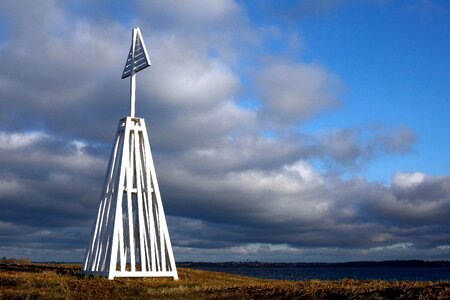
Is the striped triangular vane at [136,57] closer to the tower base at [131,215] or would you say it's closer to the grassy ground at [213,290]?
the tower base at [131,215]

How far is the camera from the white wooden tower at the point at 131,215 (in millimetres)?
30938

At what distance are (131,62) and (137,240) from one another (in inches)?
470

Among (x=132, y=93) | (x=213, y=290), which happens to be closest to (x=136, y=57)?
(x=132, y=93)

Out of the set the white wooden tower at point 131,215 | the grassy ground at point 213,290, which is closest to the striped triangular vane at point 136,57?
the white wooden tower at point 131,215

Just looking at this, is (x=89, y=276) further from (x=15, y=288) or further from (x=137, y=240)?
(x=15, y=288)

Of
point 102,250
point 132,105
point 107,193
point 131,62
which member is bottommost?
point 102,250

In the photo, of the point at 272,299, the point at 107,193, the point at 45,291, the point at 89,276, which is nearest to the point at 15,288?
the point at 45,291

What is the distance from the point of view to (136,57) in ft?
117

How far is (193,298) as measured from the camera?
21438 millimetres

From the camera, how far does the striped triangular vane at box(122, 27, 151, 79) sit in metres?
34.7

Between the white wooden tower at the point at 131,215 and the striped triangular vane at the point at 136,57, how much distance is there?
0.15 m

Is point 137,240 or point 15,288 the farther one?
point 137,240

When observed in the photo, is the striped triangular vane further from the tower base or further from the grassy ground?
the grassy ground

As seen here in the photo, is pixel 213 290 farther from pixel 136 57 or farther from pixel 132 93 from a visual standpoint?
pixel 136 57
